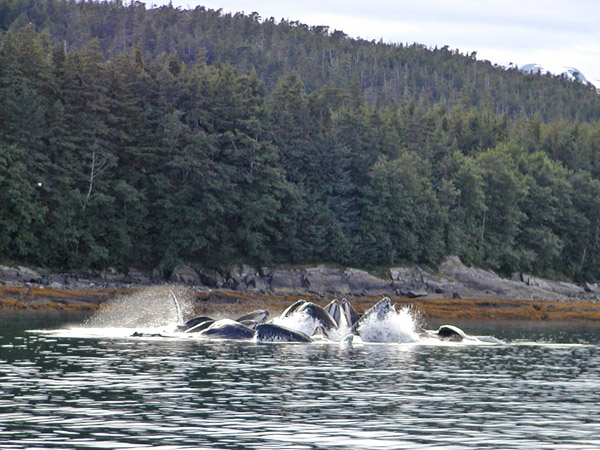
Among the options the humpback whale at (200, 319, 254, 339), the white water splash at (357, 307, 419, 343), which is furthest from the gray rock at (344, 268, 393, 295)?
the humpback whale at (200, 319, 254, 339)

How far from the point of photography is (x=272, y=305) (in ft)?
241

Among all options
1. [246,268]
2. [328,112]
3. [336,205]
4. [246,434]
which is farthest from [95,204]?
[246,434]

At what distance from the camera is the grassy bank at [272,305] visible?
67.5 metres

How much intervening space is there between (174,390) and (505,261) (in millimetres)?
101983

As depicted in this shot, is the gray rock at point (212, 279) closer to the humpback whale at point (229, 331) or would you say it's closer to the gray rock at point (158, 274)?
the gray rock at point (158, 274)

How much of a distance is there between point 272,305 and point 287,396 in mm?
50261

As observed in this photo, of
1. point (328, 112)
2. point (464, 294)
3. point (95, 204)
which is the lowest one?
point (464, 294)

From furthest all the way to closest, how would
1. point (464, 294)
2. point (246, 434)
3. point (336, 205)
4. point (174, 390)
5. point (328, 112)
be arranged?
1. point (328, 112)
2. point (336, 205)
3. point (464, 294)
4. point (174, 390)
5. point (246, 434)

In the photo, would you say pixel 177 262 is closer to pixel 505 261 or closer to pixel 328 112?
pixel 328 112

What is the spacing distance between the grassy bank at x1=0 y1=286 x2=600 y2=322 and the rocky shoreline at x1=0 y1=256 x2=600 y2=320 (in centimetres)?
8

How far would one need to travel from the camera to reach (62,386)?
78.7ft

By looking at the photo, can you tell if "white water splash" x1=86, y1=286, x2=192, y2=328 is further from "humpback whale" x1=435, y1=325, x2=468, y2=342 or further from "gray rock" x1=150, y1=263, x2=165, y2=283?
"humpback whale" x1=435, y1=325, x2=468, y2=342

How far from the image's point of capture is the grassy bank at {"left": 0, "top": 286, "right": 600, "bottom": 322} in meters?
67.5

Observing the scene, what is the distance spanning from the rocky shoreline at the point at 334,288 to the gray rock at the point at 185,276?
10cm
